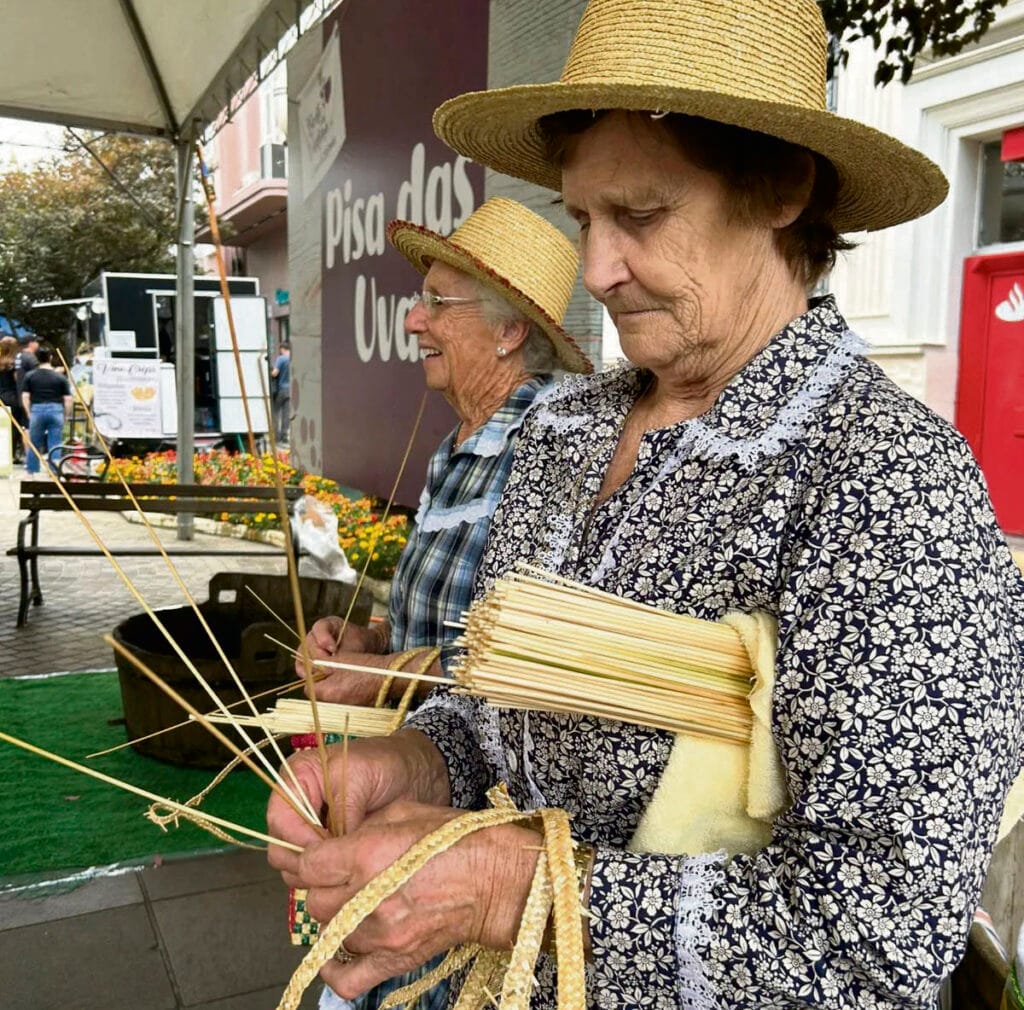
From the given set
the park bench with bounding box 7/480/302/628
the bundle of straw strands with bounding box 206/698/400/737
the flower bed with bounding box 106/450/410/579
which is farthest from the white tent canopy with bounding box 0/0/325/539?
the bundle of straw strands with bounding box 206/698/400/737

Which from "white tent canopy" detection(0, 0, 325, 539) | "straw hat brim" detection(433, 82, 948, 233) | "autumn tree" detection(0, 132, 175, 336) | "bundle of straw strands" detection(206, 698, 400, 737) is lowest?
"bundle of straw strands" detection(206, 698, 400, 737)

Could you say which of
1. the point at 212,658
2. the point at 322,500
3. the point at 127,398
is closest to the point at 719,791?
the point at 212,658

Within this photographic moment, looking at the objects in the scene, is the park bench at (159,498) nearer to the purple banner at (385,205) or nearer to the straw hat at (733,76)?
the purple banner at (385,205)

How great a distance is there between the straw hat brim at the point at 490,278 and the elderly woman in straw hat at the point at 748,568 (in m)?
1.01

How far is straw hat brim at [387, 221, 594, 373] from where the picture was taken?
240 cm

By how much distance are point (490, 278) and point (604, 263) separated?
1.29 m

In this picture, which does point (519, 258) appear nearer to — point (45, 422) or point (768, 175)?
point (768, 175)

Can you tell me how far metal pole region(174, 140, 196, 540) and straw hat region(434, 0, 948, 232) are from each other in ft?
23.0

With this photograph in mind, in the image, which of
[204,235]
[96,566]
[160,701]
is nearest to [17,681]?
[160,701]

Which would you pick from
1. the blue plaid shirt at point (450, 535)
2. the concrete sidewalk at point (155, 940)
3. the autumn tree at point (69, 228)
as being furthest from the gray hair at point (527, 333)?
the autumn tree at point (69, 228)

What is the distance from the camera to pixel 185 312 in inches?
325

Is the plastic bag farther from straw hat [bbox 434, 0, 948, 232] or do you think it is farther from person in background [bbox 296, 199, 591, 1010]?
straw hat [bbox 434, 0, 948, 232]

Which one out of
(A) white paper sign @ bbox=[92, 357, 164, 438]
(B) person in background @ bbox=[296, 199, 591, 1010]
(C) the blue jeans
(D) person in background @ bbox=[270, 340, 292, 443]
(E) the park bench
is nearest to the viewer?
(B) person in background @ bbox=[296, 199, 591, 1010]

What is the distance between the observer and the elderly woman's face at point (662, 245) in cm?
112
